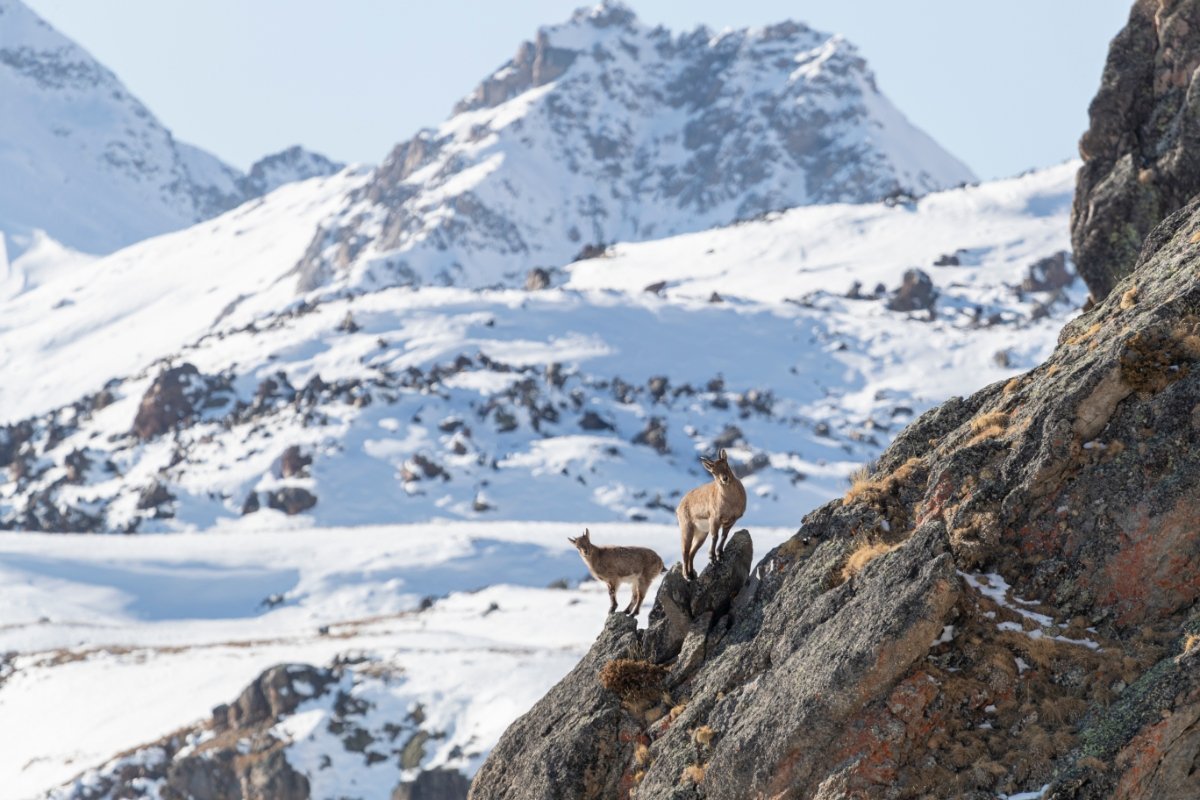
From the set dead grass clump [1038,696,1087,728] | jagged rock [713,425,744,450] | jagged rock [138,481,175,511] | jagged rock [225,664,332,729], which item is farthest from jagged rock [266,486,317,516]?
dead grass clump [1038,696,1087,728]

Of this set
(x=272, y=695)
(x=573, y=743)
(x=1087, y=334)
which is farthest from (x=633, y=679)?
(x=272, y=695)

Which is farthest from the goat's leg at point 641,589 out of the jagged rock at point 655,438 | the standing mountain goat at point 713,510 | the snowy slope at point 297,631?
the jagged rock at point 655,438

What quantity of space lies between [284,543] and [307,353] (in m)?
60.1

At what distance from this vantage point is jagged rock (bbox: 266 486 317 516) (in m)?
117

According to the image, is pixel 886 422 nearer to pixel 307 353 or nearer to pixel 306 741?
pixel 307 353

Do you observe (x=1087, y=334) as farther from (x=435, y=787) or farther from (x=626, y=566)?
(x=435, y=787)

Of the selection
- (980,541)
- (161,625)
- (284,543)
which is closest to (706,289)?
(284,543)

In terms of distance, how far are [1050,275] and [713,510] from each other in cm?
16961

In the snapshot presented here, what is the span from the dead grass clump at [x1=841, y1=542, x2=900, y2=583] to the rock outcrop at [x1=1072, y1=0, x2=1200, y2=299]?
19003 mm

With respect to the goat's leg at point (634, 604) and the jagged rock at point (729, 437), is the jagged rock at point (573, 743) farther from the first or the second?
the jagged rock at point (729, 437)

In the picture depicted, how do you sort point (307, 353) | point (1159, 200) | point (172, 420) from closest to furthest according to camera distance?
1. point (1159, 200)
2. point (172, 420)
3. point (307, 353)

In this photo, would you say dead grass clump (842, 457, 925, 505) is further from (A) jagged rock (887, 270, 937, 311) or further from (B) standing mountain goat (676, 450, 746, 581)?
(A) jagged rock (887, 270, 937, 311)

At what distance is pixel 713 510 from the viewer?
768 inches

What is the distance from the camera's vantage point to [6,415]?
191250mm
